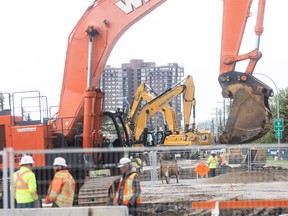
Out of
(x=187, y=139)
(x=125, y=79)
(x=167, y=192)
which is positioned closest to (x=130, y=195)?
(x=167, y=192)

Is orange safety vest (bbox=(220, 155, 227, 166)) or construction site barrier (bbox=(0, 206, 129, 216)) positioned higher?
orange safety vest (bbox=(220, 155, 227, 166))

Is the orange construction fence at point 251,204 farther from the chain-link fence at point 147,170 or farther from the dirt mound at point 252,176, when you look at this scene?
the dirt mound at point 252,176

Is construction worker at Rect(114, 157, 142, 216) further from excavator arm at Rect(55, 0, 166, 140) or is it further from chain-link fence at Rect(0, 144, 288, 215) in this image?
excavator arm at Rect(55, 0, 166, 140)

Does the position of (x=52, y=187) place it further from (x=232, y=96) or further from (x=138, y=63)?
(x=138, y=63)

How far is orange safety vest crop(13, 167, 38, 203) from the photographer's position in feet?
29.6

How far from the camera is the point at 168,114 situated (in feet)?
108

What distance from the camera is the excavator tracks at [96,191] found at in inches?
449

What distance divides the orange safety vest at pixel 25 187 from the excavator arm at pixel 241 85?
4.12 m

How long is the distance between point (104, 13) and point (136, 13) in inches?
28.8

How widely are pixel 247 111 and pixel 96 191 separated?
3.48 meters

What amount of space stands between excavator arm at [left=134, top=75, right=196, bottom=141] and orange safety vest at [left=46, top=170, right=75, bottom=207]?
2038 cm

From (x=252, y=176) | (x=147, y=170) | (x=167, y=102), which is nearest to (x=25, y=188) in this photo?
(x=147, y=170)

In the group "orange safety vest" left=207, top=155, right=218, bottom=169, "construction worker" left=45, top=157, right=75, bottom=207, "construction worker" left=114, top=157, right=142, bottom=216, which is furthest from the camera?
"orange safety vest" left=207, top=155, right=218, bottom=169

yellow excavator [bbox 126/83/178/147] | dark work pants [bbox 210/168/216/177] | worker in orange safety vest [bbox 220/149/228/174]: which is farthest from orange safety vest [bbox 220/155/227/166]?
yellow excavator [bbox 126/83/178/147]
